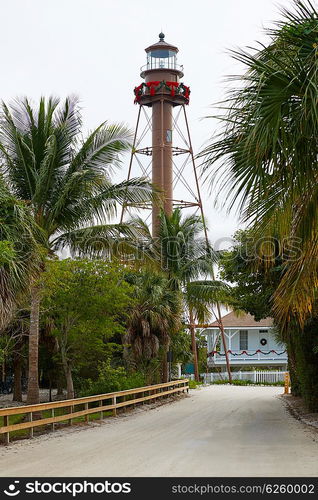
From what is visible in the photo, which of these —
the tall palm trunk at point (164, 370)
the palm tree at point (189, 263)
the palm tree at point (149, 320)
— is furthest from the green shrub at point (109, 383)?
the palm tree at point (189, 263)

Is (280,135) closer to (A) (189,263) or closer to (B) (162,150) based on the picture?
(A) (189,263)

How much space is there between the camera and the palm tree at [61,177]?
2294 centimetres

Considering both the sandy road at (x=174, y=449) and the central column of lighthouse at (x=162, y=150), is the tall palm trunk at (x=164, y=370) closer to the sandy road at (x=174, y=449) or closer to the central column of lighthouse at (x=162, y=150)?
the central column of lighthouse at (x=162, y=150)

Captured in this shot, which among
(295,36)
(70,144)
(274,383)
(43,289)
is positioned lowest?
(274,383)

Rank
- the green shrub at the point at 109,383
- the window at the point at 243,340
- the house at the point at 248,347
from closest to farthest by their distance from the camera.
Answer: the green shrub at the point at 109,383
the house at the point at 248,347
the window at the point at 243,340

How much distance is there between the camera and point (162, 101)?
4741 centimetres

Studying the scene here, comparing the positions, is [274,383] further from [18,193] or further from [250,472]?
[250,472]

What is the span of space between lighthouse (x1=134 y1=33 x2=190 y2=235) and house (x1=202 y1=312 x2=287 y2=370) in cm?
2307

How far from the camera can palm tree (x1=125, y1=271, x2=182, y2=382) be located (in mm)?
35616

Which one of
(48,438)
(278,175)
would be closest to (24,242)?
(48,438)

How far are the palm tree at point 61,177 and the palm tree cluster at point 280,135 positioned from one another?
40.7 ft

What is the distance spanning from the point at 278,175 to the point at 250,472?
14.2ft

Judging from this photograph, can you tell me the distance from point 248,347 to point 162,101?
2926 centimetres

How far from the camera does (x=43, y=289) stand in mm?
23453
